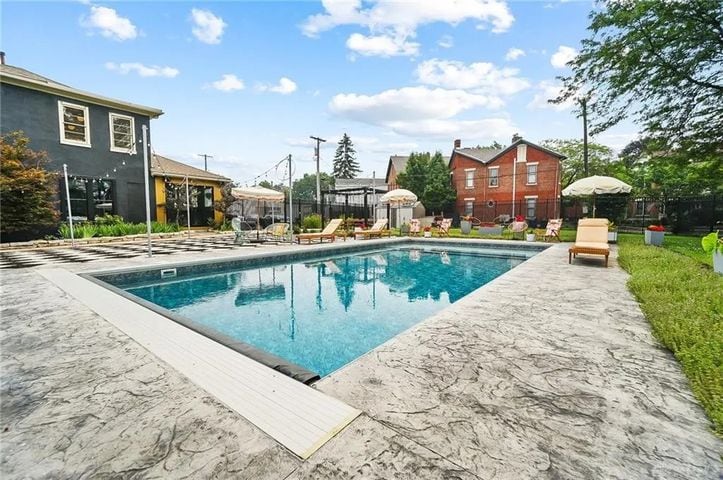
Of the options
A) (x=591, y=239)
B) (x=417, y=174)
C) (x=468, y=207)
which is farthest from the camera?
(x=417, y=174)

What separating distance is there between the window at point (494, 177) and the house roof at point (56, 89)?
2362 centimetres

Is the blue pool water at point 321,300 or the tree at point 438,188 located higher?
the tree at point 438,188

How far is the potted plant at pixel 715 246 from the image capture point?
3873mm

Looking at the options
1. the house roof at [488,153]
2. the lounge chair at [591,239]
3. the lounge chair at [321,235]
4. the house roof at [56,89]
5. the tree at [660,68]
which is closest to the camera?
the lounge chair at [591,239]

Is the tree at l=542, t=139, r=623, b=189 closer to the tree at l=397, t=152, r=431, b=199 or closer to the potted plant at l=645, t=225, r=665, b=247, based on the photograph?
the tree at l=397, t=152, r=431, b=199

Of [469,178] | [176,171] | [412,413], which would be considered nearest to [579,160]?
[469,178]

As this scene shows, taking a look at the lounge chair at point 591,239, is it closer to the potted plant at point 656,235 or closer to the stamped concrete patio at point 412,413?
the potted plant at point 656,235

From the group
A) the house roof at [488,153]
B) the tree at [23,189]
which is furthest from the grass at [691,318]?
the house roof at [488,153]

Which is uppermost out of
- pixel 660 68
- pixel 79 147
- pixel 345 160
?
pixel 345 160

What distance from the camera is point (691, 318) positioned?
125 inches

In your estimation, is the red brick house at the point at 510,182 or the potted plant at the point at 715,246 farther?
the red brick house at the point at 510,182

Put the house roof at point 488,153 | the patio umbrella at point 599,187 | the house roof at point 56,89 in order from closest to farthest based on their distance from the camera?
1. the patio umbrella at point 599,187
2. the house roof at point 56,89
3. the house roof at point 488,153

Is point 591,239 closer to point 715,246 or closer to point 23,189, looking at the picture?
point 715,246

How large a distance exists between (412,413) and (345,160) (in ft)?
203
